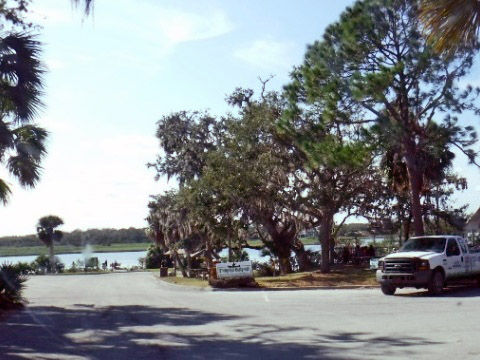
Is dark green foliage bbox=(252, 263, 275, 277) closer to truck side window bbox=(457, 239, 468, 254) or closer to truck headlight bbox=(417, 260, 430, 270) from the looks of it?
truck side window bbox=(457, 239, 468, 254)

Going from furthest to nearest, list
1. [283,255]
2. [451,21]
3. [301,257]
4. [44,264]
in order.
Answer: [44,264] < [301,257] < [283,255] < [451,21]

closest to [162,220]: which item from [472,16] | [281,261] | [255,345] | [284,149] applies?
[281,261]

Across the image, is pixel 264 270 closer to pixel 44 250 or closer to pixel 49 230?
pixel 49 230

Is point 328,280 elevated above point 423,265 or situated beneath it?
situated beneath

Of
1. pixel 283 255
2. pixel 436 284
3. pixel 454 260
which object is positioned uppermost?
pixel 283 255

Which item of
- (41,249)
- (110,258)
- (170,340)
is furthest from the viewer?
(110,258)

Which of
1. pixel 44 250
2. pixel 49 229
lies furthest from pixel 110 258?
pixel 49 229

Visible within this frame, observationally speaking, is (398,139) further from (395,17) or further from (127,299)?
(127,299)

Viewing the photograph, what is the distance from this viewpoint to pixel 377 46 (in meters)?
27.1

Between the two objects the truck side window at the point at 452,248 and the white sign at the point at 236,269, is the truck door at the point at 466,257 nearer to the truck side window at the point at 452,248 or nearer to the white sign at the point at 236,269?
the truck side window at the point at 452,248

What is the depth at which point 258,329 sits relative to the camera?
14.8 meters

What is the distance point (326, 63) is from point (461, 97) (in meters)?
5.29

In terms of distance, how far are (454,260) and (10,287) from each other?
558 inches

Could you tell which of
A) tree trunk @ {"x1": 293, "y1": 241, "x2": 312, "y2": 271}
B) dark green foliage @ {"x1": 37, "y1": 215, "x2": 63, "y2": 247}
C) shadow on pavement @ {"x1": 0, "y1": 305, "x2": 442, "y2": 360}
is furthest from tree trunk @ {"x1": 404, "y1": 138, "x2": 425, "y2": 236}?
dark green foliage @ {"x1": 37, "y1": 215, "x2": 63, "y2": 247}
